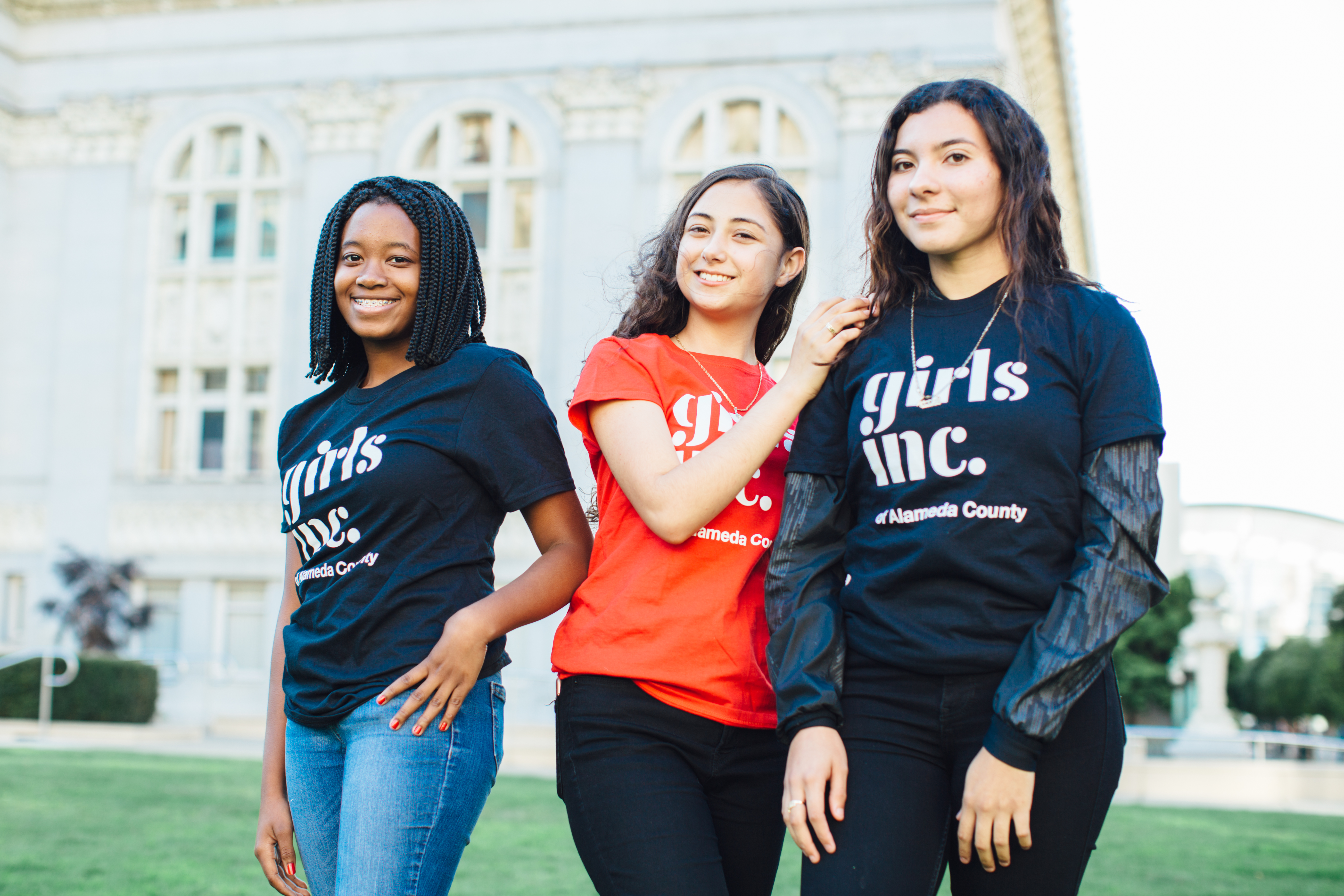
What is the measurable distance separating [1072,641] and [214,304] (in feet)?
81.4

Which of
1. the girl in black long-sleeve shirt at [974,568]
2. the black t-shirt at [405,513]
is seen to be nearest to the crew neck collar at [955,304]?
the girl in black long-sleeve shirt at [974,568]

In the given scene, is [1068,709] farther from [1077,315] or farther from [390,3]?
[390,3]

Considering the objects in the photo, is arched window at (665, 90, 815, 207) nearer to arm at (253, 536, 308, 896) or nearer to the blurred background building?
the blurred background building

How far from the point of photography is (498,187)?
939 inches

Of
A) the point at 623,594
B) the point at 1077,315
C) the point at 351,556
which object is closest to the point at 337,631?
the point at 351,556

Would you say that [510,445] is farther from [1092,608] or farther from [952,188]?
[1092,608]

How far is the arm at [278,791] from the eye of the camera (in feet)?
9.19

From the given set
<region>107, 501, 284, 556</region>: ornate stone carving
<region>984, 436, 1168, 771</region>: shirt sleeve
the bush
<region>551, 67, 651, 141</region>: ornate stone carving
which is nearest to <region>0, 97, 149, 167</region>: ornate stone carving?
<region>107, 501, 284, 556</region>: ornate stone carving

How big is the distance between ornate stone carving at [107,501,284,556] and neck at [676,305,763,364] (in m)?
21.9

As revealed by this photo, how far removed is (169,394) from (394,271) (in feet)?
78.7

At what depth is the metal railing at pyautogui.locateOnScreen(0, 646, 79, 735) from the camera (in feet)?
58.3

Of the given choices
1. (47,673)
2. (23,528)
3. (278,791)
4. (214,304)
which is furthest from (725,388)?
(23,528)

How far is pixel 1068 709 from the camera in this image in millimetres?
2115

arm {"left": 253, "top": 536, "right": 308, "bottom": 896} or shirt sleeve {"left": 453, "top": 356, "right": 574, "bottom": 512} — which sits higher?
shirt sleeve {"left": 453, "top": 356, "right": 574, "bottom": 512}
